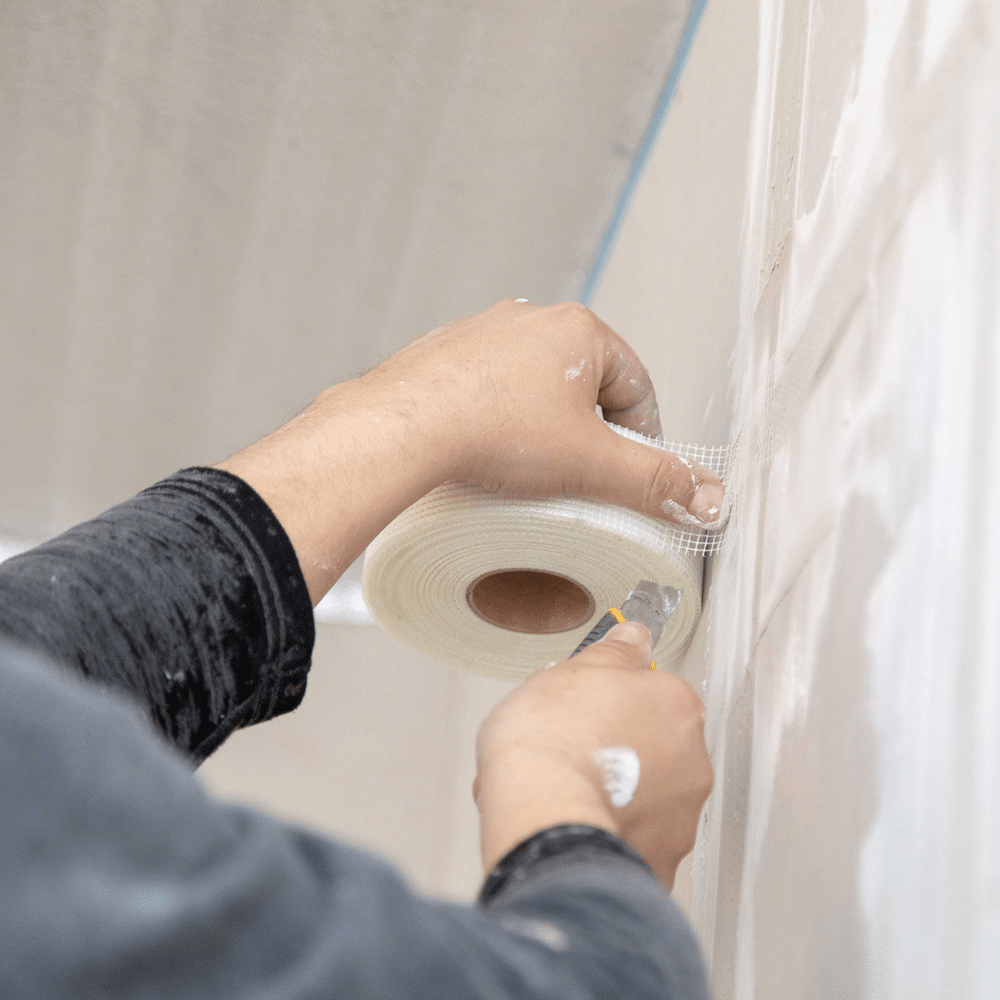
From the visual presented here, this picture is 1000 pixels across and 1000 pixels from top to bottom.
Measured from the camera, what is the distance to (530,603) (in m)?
1.01

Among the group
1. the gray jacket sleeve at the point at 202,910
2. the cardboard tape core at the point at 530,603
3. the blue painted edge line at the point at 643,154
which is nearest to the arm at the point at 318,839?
the gray jacket sleeve at the point at 202,910

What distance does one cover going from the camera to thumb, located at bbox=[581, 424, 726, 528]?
79 cm

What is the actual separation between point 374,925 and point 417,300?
1688mm

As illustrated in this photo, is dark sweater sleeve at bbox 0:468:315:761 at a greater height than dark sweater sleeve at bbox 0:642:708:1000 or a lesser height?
lesser

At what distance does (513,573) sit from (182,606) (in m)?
0.43

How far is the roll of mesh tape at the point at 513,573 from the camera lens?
2.69 ft

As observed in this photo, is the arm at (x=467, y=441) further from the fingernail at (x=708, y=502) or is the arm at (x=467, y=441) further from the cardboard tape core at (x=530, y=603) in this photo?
the cardboard tape core at (x=530, y=603)

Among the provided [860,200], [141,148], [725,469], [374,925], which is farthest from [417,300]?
[374,925]

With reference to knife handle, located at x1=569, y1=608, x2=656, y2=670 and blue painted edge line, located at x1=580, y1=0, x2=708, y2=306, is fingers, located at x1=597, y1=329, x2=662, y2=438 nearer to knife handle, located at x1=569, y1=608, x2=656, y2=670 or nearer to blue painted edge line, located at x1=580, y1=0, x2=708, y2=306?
knife handle, located at x1=569, y1=608, x2=656, y2=670

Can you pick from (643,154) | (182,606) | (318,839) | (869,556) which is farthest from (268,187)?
(318,839)

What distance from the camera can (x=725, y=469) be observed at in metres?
0.88

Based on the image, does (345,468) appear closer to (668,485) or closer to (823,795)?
(668,485)

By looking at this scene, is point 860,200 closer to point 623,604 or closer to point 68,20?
point 623,604

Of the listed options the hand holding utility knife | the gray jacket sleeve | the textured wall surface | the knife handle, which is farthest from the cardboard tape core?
the textured wall surface
